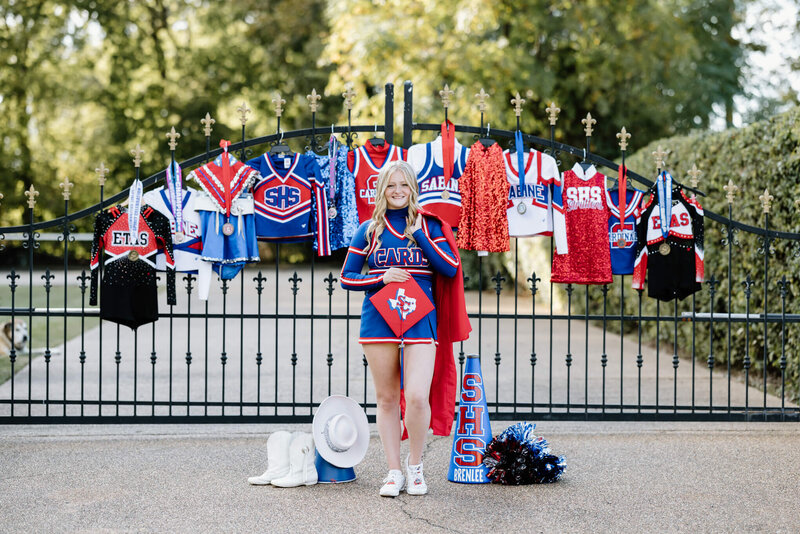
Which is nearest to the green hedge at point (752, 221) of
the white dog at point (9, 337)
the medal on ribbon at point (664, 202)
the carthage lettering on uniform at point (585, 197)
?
the medal on ribbon at point (664, 202)

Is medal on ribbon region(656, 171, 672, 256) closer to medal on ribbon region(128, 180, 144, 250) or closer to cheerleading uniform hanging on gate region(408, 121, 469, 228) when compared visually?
cheerleading uniform hanging on gate region(408, 121, 469, 228)

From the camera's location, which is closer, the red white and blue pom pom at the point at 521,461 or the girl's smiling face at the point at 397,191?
the girl's smiling face at the point at 397,191

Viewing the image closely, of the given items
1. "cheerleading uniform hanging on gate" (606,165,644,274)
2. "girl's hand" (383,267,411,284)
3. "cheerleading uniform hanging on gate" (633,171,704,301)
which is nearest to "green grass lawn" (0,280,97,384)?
"girl's hand" (383,267,411,284)

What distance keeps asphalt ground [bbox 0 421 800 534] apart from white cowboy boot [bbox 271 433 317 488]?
0.06 meters

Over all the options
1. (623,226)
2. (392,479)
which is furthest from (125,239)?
(623,226)

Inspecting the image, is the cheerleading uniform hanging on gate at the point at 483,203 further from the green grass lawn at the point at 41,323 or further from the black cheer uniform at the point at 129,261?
the green grass lawn at the point at 41,323

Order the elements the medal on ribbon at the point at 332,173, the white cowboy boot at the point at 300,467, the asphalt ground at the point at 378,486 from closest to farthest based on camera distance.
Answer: the asphalt ground at the point at 378,486, the white cowboy boot at the point at 300,467, the medal on ribbon at the point at 332,173

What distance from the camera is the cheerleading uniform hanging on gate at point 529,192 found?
651cm

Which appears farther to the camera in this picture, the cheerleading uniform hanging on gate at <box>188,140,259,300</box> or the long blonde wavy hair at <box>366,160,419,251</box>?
the cheerleading uniform hanging on gate at <box>188,140,259,300</box>

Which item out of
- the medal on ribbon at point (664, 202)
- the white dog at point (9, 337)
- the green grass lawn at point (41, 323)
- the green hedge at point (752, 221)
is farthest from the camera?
the green grass lawn at point (41, 323)

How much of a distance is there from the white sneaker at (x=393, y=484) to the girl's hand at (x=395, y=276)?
1067 millimetres

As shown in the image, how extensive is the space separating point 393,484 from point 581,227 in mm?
2605

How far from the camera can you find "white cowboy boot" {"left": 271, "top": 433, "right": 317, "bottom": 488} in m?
5.17

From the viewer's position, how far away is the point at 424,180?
21.1 feet
